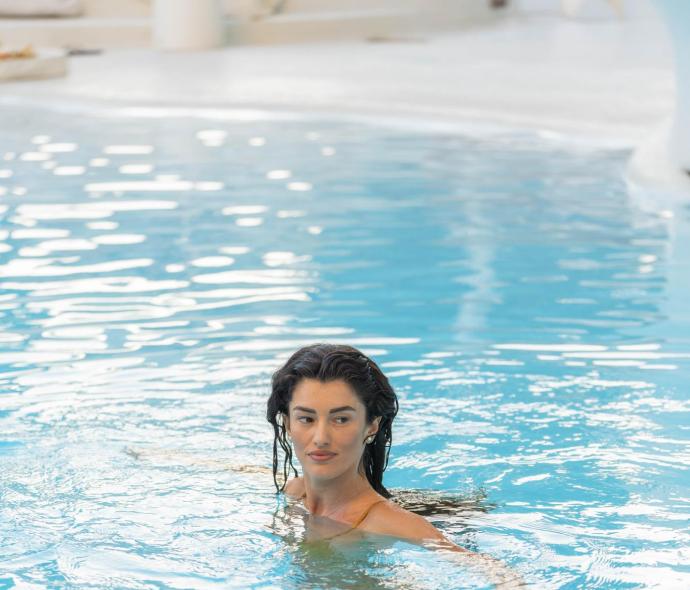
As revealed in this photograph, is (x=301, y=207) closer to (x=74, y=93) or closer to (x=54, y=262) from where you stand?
(x=54, y=262)

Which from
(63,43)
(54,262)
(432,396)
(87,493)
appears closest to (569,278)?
(432,396)

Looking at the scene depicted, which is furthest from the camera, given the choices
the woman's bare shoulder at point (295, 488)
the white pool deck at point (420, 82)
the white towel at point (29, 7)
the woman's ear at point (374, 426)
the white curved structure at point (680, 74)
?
the white towel at point (29, 7)

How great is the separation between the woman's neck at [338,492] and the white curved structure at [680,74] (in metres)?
6.67

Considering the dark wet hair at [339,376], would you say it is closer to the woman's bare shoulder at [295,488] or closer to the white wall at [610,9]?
the woman's bare shoulder at [295,488]

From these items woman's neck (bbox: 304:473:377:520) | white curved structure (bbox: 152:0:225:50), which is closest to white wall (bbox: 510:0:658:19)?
white curved structure (bbox: 152:0:225:50)

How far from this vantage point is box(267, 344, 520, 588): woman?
318cm

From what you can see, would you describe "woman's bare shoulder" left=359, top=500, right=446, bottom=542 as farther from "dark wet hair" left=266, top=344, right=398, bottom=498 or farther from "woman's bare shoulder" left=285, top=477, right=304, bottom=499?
"woman's bare shoulder" left=285, top=477, right=304, bottom=499

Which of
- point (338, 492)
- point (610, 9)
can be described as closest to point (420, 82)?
point (610, 9)

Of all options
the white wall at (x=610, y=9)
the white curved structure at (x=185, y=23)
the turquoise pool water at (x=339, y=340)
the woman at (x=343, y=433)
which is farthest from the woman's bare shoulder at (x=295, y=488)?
the white wall at (x=610, y=9)

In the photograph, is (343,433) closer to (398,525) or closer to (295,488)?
(398,525)

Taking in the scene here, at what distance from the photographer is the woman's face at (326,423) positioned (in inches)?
125

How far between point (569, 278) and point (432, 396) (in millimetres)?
1984

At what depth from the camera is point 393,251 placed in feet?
24.8

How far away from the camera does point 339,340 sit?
19.5ft
